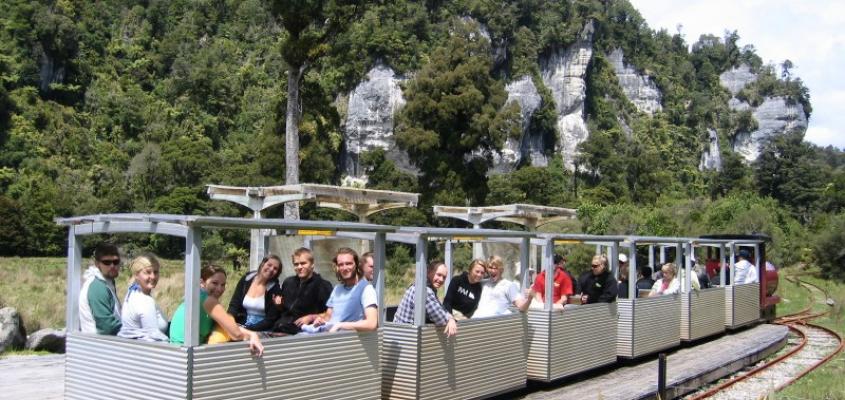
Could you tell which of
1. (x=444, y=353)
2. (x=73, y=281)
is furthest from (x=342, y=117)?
(x=73, y=281)

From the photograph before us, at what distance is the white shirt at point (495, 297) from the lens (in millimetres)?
9898

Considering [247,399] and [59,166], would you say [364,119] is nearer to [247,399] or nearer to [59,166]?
[59,166]

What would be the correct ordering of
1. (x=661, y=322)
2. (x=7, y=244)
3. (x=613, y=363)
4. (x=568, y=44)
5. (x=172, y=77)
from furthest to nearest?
(x=568, y=44) → (x=172, y=77) → (x=7, y=244) → (x=661, y=322) → (x=613, y=363)

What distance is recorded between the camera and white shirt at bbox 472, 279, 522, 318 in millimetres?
9898

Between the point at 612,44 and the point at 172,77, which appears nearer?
the point at 172,77

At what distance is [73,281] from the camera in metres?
7.15

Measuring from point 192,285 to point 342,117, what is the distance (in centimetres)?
9072

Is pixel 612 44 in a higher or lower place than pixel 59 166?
higher

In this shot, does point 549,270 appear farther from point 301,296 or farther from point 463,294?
point 301,296

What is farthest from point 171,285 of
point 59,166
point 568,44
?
point 568,44

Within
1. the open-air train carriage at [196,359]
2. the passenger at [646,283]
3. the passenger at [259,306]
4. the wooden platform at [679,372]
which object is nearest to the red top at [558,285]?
the wooden platform at [679,372]

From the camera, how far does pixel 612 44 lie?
148m

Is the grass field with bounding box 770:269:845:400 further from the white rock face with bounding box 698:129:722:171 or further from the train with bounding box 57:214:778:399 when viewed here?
the white rock face with bounding box 698:129:722:171

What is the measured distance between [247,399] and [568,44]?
427 feet
